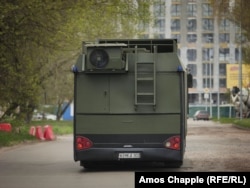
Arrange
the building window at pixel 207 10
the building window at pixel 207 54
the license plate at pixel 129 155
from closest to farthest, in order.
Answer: the license plate at pixel 129 155, the building window at pixel 207 10, the building window at pixel 207 54

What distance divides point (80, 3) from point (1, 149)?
753 centimetres

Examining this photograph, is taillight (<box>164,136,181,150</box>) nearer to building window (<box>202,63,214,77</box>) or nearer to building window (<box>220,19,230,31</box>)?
building window (<box>220,19,230,31</box>)

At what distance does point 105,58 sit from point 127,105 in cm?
123

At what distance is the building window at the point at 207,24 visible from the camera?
1432 inches

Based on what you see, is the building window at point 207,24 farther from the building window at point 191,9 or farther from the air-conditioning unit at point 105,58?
the air-conditioning unit at point 105,58

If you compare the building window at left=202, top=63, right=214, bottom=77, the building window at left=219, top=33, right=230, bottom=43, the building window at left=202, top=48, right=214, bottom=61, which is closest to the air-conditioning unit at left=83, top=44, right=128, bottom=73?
the building window at left=219, top=33, right=230, bottom=43

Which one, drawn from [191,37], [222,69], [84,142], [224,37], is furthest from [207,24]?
[222,69]

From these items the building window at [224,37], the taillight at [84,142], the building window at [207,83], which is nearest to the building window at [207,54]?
the building window at [224,37]

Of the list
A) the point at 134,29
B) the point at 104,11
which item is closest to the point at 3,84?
the point at 104,11

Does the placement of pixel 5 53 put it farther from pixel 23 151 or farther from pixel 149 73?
pixel 149 73

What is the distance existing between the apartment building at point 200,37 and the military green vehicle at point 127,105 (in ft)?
14.2

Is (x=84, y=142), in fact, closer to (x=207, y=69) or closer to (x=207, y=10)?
(x=207, y=10)

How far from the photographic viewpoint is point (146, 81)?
1595cm

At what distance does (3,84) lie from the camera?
90.9ft
